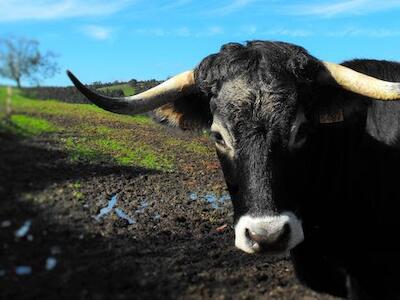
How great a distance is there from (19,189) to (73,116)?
1.10 m

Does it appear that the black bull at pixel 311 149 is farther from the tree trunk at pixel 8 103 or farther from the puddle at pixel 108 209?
the tree trunk at pixel 8 103

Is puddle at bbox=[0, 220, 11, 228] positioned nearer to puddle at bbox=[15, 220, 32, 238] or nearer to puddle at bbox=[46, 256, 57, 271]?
puddle at bbox=[15, 220, 32, 238]

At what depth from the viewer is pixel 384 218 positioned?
200 inches

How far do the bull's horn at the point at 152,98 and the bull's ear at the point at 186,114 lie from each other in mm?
142

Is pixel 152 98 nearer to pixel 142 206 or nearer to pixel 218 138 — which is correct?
pixel 218 138

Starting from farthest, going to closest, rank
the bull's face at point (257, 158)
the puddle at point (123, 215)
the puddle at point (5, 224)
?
1. the bull's face at point (257, 158)
2. the puddle at point (123, 215)
3. the puddle at point (5, 224)

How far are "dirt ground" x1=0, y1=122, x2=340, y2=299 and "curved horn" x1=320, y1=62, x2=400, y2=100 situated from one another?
5.37ft

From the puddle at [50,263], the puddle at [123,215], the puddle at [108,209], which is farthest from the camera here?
the puddle at [123,215]

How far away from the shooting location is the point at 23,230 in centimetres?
241

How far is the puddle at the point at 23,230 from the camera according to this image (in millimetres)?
2393

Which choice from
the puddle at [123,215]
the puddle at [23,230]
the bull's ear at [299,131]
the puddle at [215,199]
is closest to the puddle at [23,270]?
the puddle at [23,230]

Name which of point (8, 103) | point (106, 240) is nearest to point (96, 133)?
point (106, 240)

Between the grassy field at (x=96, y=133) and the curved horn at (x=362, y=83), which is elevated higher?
the curved horn at (x=362, y=83)

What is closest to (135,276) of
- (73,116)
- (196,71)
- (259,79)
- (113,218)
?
(113,218)
